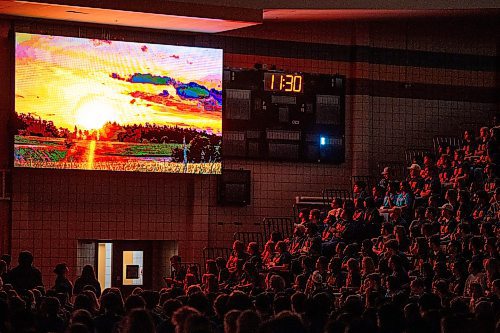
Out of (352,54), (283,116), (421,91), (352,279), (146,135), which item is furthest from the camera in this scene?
(421,91)

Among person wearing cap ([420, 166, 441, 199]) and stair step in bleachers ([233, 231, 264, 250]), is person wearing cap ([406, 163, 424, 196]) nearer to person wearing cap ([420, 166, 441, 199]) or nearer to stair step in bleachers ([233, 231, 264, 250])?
person wearing cap ([420, 166, 441, 199])

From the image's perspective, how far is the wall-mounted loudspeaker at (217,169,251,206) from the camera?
21.1 metres

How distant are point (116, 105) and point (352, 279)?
740cm

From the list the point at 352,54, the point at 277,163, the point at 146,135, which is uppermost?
the point at 352,54

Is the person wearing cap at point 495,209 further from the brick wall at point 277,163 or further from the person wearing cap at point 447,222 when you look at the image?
the brick wall at point 277,163

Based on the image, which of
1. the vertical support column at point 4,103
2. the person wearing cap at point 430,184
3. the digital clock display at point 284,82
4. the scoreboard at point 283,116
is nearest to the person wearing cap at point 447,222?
the person wearing cap at point 430,184

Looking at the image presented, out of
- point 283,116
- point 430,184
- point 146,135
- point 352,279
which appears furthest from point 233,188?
point 352,279

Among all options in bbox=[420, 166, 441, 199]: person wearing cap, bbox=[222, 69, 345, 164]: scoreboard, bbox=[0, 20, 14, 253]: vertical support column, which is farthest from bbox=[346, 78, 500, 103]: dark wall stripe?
bbox=[0, 20, 14, 253]: vertical support column

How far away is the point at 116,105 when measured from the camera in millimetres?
19750

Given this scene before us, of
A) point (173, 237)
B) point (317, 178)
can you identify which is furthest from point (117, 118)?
point (317, 178)

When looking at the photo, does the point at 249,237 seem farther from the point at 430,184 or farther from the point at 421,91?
the point at 421,91

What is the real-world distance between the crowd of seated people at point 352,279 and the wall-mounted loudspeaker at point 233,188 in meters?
1.10

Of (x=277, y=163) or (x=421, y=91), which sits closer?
(x=277, y=163)

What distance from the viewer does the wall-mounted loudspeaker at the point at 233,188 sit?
21062 mm
